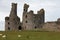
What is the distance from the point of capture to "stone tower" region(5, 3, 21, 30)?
90812mm

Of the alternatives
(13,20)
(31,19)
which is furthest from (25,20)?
(13,20)

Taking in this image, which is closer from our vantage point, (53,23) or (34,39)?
(34,39)

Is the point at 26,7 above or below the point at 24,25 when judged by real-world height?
above

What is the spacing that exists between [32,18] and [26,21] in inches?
96.5

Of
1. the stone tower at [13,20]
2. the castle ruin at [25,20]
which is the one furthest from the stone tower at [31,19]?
the stone tower at [13,20]

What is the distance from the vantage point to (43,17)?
90.2 m

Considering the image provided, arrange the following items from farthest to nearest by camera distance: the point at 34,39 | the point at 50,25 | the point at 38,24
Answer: the point at 38,24 → the point at 50,25 → the point at 34,39

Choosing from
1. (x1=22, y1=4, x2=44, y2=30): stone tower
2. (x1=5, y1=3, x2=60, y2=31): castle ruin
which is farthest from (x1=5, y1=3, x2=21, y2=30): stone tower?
(x1=22, y1=4, x2=44, y2=30): stone tower

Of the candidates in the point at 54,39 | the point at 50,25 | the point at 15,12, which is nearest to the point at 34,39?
the point at 54,39

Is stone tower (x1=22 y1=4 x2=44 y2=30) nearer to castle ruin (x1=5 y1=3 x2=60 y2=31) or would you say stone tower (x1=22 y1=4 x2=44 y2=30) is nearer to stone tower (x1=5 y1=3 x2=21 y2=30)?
castle ruin (x1=5 y1=3 x2=60 y2=31)

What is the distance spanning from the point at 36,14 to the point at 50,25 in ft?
57.1

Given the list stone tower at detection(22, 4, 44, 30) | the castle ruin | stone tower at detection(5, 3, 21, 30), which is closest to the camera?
stone tower at detection(22, 4, 44, 30)

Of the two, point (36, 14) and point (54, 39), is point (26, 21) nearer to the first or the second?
point (36, 14)

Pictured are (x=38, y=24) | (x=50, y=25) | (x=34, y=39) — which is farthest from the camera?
(x=38, y=24)
